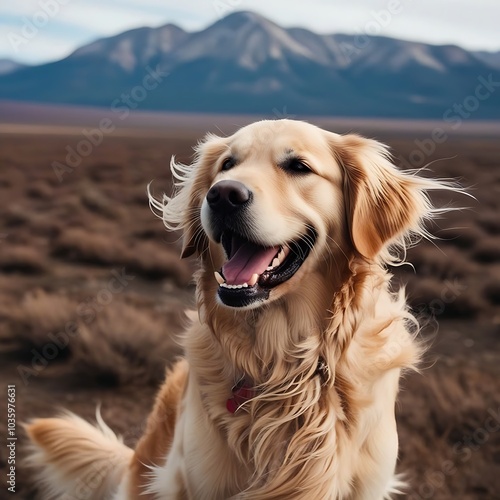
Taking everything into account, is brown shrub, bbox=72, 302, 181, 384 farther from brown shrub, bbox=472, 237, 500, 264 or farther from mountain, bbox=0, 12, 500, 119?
mountain, bbox=0, 12, 500, 119

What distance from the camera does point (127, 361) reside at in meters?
4.97

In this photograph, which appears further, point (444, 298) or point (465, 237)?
point (465, 237)

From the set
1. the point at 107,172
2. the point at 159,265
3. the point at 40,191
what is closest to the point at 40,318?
the point at 159,265

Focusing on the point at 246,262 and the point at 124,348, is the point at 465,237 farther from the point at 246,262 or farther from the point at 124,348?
the point at 246,262

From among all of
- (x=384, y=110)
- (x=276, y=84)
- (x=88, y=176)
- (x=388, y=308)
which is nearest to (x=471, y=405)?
(x=388, y=308)

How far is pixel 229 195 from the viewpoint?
2.29 m

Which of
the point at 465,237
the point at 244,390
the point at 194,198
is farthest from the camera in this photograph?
the point at 465,237

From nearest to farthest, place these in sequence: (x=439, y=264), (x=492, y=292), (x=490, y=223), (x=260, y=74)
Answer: (x=492, y=292)
(x=439, y=264)
(x=490, y=223)
(x=260, y=74)

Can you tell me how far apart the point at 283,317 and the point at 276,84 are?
168286 millimetres

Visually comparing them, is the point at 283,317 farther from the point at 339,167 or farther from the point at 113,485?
the point at 113,485

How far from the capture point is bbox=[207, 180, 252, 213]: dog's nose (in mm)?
2285

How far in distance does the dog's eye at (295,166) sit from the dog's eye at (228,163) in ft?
0.78

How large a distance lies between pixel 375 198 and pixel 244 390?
0.89 meters

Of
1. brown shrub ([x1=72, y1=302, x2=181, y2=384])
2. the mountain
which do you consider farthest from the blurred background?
the mountain
